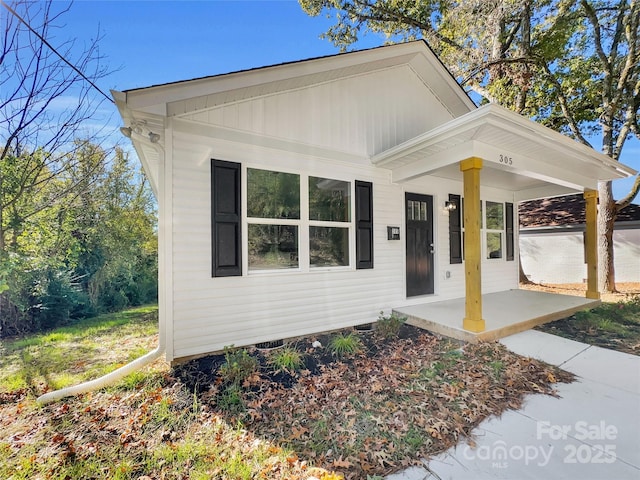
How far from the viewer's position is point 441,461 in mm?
2016

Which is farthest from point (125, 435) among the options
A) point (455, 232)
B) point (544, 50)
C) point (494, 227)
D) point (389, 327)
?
point (544, 50)

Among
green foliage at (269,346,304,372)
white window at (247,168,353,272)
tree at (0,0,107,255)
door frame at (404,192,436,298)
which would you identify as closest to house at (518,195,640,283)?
door frame at (404,192,436,298)

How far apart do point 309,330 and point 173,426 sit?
2.30 m

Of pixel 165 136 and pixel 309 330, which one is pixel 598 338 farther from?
pixel 165 136

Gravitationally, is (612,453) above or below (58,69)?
below

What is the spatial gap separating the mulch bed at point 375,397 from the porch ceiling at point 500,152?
2.80m

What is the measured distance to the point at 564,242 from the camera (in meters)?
11.0

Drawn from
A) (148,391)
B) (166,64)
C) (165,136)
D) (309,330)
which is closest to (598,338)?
(309,330)

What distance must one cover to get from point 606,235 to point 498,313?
6.58m

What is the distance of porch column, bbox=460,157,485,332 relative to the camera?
400 cm

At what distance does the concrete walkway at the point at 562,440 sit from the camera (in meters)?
1.92

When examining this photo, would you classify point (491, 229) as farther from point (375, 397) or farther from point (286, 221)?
point (375, 397)

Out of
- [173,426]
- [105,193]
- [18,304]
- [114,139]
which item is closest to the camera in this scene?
[173,426]

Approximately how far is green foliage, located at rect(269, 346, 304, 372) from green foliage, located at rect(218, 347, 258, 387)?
232 mm
